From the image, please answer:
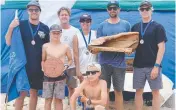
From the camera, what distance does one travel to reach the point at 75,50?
4.15 meters

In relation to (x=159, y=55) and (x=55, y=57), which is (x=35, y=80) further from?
(x=159, y=55)

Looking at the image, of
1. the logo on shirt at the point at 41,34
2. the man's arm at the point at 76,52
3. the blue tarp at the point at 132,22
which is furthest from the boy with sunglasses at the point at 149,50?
the blue tarp at the point at 132,22

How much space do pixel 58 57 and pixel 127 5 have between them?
2.48 metres

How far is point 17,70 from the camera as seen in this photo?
4078mm

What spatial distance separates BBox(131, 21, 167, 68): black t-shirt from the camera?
3.90 meters

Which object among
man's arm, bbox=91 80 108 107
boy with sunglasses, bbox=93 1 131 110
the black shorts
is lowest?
man's arm, bbox=91 80 108 107

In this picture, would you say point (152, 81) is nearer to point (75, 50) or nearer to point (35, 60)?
point (75, 50)

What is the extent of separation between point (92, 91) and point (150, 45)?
90cm

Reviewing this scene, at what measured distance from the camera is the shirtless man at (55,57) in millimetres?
3920

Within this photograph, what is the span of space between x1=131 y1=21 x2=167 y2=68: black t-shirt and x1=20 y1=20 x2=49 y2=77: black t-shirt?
45.6 inches

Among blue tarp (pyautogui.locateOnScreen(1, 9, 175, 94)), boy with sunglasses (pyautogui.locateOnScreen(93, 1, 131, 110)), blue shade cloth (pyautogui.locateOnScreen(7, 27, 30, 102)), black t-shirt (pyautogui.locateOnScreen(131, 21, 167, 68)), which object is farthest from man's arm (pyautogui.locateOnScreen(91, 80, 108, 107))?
blue tarp (pyautogui.locateOnScreen(1, 9, 175, 94))

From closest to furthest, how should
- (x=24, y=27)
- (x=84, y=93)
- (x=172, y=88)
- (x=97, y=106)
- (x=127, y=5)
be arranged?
(x=97, y=106) → (x=84, y=93) → (x=24, y=27) → (x=172, y=88) → (x=127, y=5)

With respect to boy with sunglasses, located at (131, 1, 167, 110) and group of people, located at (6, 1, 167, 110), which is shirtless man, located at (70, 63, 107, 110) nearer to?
group of people, located at (6, 1, 167, 110)

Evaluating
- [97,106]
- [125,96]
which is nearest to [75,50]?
[97,106]
